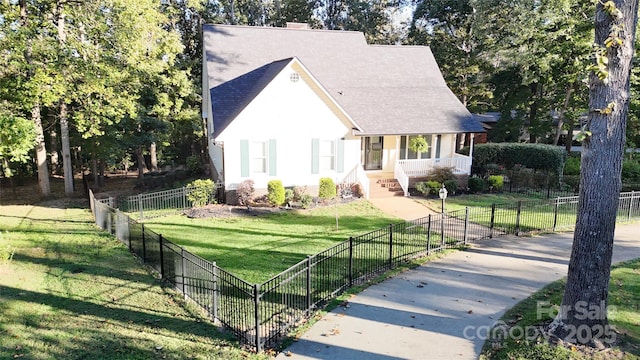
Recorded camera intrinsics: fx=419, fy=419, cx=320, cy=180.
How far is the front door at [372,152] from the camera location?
2188cm

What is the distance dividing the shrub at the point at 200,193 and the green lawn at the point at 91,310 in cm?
480

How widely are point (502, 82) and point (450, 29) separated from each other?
7.75 meters

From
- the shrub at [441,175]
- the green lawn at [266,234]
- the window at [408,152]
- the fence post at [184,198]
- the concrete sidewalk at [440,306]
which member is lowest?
the concrete sidewalk at [440,306]

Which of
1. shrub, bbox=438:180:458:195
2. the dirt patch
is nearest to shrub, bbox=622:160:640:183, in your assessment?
shrub, bbox=438:180:458:195

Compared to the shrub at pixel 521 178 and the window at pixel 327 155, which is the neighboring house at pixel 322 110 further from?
the shrub at pixel 521 178

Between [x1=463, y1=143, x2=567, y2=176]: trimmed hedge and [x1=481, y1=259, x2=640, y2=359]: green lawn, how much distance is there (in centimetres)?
1202

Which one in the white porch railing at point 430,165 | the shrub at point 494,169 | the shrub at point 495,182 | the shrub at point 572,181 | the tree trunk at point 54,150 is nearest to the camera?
the shrub at point 495,182

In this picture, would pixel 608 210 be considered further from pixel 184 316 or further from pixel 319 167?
pixel 319 167

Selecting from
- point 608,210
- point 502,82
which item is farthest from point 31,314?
point 502,82

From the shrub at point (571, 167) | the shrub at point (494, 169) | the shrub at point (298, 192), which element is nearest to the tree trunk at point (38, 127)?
the shrub at point (298, 192)

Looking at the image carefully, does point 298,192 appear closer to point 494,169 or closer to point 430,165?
point 430,165


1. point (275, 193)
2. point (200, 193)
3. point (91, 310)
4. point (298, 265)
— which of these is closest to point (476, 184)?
point (275, 193)

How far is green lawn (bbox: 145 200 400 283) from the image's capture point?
1109 centimetres

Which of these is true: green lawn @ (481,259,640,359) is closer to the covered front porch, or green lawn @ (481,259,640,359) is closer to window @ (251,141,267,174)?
the covered front porch
